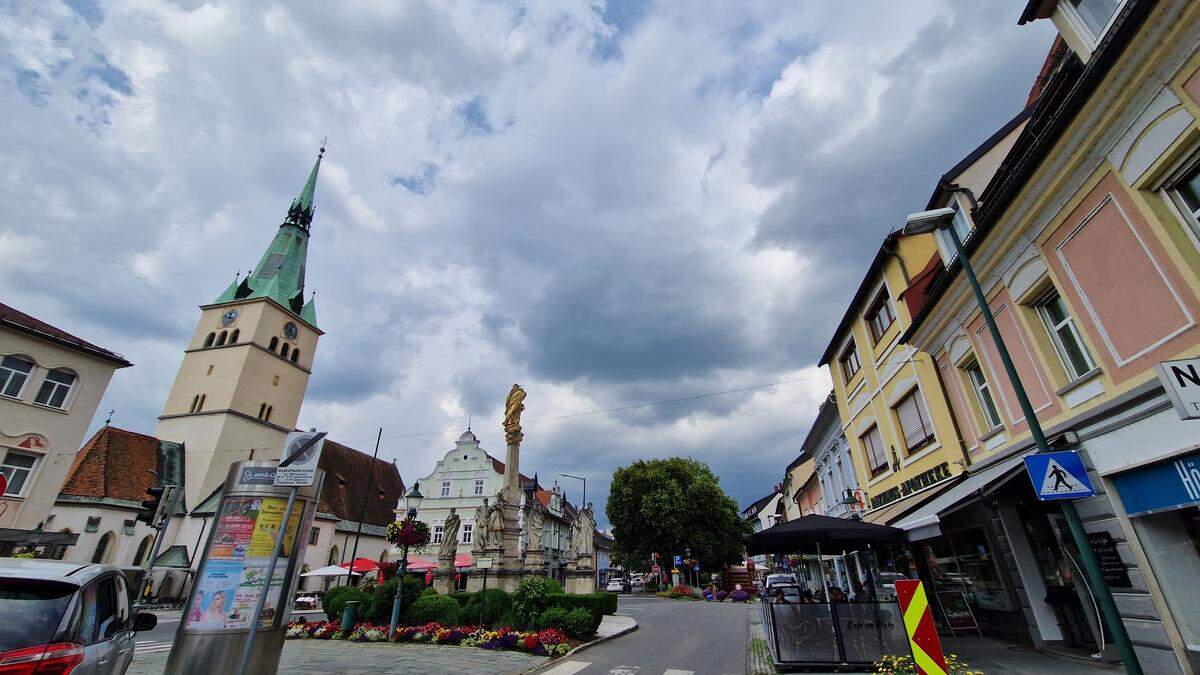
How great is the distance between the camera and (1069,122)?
273 inches

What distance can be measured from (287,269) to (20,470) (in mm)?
33299

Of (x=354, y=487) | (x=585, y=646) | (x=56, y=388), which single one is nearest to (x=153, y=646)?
(x=56, y=388)

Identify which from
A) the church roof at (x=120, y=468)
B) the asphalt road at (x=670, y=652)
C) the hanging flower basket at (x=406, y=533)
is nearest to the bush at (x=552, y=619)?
the asphalt road at (x=670, y=652)

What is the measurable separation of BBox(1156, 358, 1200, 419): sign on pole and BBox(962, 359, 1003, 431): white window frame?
6.86 metres

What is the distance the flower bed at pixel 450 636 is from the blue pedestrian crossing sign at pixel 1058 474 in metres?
11.2

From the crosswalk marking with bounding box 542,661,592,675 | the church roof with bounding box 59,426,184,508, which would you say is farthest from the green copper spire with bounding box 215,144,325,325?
the crosswalk marking with bounding box 542,661,592,675

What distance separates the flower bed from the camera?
13297mm

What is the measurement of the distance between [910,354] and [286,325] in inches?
1980

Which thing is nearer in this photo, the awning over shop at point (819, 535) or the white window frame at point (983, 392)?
the awning over shop at point (819, 535)

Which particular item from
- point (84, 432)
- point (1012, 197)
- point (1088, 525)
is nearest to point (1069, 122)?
point (1012, 197)

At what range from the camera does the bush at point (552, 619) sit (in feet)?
47.5

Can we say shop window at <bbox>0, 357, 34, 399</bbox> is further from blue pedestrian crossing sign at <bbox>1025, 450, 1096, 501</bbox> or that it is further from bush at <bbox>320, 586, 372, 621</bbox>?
blue pedestrian crossing sign at <bbox>1025, 450, 1096, 501</bbox>

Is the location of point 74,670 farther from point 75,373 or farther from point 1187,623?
point 75,373

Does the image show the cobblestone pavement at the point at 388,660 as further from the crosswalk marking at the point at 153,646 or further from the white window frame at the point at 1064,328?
the white window frame at the point at 1064,328
